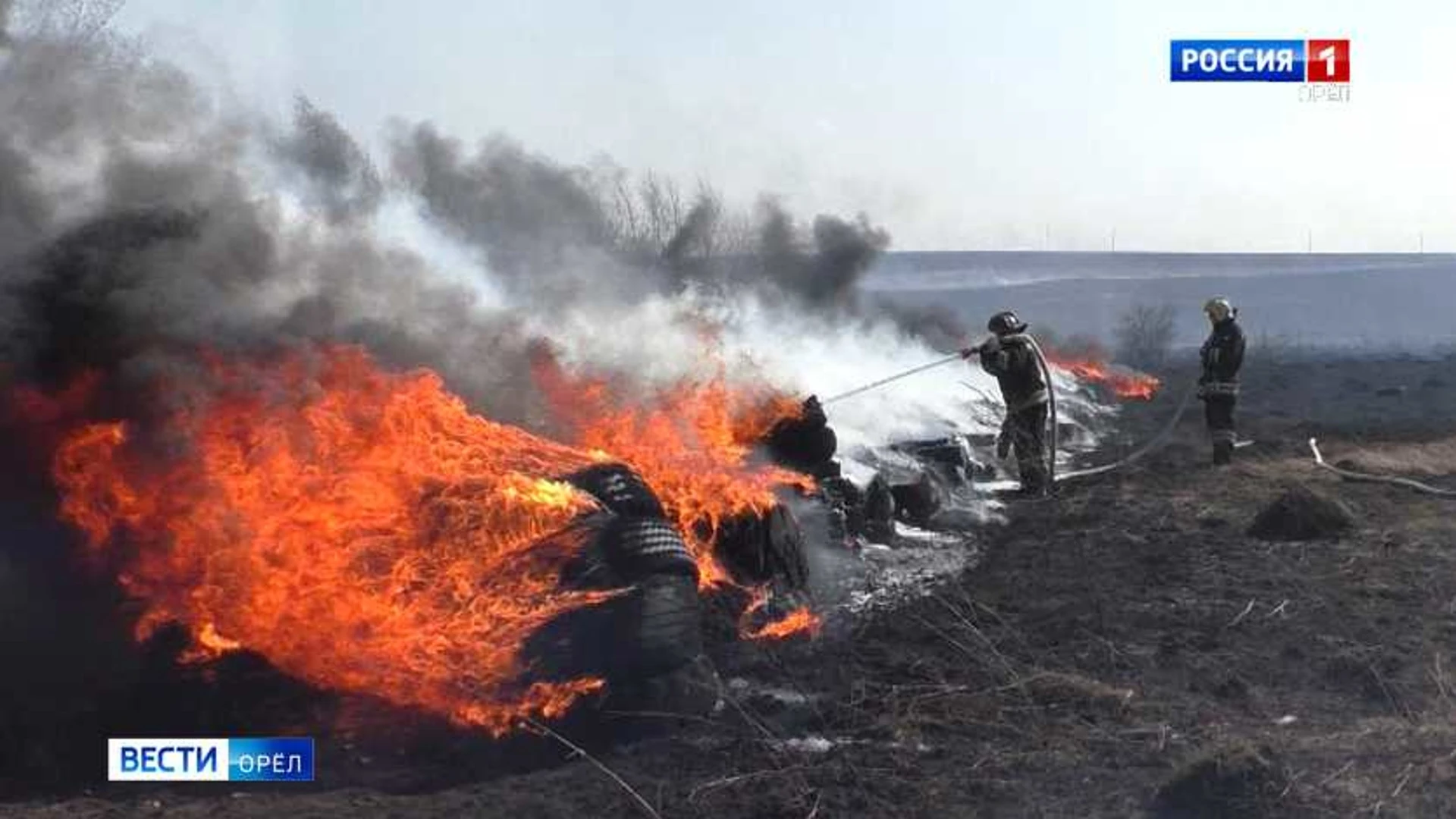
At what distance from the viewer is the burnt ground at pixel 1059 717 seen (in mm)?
4820

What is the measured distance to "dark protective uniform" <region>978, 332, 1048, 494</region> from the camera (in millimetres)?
11914

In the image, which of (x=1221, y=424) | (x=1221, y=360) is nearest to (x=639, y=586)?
(x=1221, y=360)

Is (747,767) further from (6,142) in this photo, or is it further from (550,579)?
(6,142)

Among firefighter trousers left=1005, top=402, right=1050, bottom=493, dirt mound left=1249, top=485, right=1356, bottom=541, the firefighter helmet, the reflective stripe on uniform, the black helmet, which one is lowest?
dirt mound left=1249, top=485, right=1356, bottom=541

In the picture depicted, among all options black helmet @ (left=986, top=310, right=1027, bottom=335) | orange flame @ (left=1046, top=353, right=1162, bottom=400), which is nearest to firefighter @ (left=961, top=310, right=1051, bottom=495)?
black helmet @ (left=986, top=310, right=1027, bottom=335)

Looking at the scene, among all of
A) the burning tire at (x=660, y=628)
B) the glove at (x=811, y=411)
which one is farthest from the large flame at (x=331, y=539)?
the glove at (x=811, y=411)

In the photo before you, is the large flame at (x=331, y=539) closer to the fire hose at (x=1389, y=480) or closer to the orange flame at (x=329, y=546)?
the orange flame at (x=329, y=546)

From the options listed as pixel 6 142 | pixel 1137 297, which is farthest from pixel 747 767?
pixel 1137 297

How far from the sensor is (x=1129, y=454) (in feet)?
54.6

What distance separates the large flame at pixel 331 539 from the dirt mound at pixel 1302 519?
6734 millimetres

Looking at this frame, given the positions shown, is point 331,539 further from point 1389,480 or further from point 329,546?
point 1389,480

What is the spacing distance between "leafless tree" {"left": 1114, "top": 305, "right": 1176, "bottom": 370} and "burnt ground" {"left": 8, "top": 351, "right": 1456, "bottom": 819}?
29.9 m

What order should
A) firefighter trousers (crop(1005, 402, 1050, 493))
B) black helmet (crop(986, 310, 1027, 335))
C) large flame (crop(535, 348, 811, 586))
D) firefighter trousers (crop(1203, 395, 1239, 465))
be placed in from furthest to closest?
firefighter trousers (crop(1203, 395, 1239, 465)) → firefighter trousers (crop(1005, 402, 1050, 493)) → black helmet (crop(986, 310, 1027, 335)) → large flame (crop(535, 348, 811, 586))

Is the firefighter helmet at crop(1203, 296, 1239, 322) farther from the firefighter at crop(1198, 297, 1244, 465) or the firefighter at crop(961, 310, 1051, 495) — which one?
the firefighter at crop(961, 310, 1051, 495)
